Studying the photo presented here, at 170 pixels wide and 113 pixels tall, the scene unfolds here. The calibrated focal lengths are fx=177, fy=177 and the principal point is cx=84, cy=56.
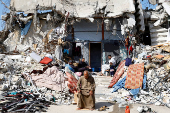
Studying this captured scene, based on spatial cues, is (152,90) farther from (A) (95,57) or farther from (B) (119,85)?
(A) (95,57)

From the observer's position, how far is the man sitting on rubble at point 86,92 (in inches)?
241

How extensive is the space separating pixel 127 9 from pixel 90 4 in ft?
8.43

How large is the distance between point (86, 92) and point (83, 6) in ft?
25.6

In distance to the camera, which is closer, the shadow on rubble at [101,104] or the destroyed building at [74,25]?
the shadow on rubble at [101,104]

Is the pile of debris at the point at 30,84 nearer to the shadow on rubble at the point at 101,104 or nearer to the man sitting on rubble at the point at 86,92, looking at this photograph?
the man sitting on rubble at the point at 86,92

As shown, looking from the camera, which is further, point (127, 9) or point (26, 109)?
point (127, 9)

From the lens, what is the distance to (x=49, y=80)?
8508mm

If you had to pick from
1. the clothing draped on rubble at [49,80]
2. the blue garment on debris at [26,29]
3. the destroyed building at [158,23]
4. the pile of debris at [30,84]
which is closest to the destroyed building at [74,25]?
the blue garment on debris at [26,29]

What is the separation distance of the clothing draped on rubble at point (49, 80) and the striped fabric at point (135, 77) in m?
3.07

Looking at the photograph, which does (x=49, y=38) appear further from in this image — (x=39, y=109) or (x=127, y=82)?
(x=39, y=109)

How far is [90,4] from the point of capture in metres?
12.4

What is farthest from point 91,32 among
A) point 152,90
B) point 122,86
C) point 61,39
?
point 152,90

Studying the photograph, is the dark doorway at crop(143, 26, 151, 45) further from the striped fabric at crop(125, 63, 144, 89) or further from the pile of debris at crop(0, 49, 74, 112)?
the pile of debris at crop(0, 49, 74, 112)

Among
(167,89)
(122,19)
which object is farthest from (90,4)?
(167,89)
